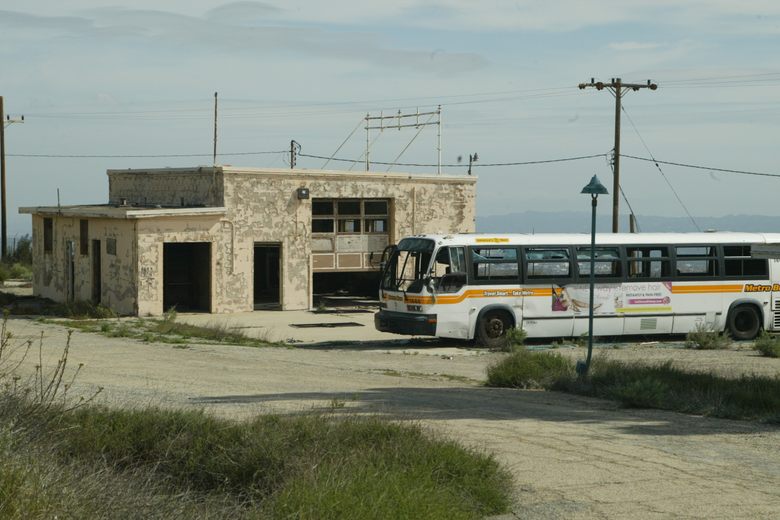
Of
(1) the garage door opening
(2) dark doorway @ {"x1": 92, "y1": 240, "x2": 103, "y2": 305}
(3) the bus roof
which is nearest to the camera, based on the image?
(3) the bus roof

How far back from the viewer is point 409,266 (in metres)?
26.1

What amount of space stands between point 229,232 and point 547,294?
11.7 metres

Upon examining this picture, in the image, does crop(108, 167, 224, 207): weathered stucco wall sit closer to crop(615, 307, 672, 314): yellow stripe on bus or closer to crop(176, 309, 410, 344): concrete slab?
crop(176, 309, 410, 344): concrete slab

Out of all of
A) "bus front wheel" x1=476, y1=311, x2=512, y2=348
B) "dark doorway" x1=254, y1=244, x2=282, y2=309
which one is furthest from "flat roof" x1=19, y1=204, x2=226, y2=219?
"bus front wheel" x1=476, y1=311, x2=512, y2=348

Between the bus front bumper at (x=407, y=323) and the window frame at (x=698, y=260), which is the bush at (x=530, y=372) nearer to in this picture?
the bus front bumper at (x=407, y=323)

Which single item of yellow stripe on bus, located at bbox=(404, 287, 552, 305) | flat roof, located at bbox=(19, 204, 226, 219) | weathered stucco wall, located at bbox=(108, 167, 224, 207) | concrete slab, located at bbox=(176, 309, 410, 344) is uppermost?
weathered stucco wall, located at bbox=(108, 167, 224, 207)

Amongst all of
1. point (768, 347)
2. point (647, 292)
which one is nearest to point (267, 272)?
point (647, 292)

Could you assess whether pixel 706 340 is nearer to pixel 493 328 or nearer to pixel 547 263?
pixel 547 263

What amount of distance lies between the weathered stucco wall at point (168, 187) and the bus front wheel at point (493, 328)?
1161 centimetres

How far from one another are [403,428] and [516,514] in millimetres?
1740

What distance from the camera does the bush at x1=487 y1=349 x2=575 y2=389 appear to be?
17.6 meters

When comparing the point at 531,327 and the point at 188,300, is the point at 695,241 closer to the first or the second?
the point at 531,327

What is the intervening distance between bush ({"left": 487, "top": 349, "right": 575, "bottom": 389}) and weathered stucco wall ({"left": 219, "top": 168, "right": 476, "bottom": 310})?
55.5 ft

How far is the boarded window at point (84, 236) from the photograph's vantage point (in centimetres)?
3459
